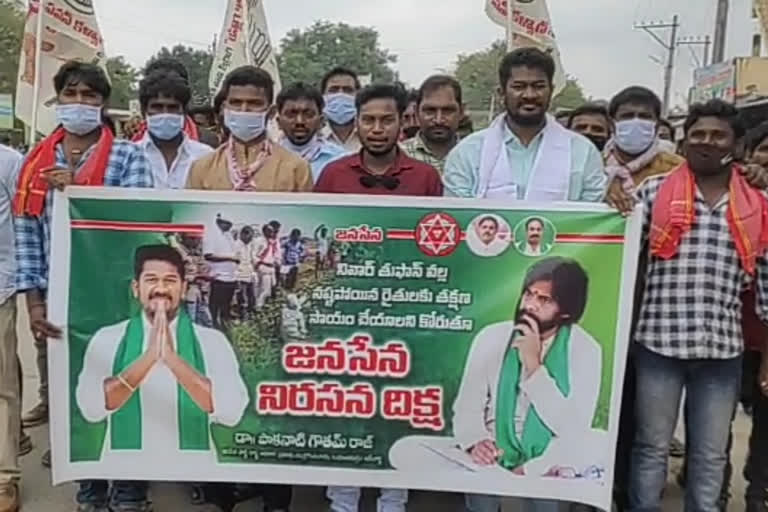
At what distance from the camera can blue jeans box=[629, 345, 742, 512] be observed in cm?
352

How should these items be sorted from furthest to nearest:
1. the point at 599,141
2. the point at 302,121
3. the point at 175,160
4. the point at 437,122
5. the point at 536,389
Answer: the point at 302,121 → the point at 599,141 → the point at 437,122 → the point at 175,160 → the point at 536,389

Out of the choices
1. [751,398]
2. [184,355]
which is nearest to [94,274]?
[184,355]

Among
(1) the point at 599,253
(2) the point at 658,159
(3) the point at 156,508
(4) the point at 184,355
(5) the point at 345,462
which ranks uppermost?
(2) the point at 658,159

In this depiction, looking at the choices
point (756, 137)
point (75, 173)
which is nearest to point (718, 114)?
point (756, 137)

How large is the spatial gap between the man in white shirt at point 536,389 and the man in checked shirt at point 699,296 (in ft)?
0.76

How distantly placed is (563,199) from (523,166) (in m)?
0.20

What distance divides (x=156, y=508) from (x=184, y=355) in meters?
0.92

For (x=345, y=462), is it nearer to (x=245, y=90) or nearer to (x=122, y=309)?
(x=122, y=309)

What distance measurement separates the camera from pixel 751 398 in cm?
414

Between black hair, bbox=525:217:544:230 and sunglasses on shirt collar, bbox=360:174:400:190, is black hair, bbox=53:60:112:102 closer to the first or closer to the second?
sunglasses on shirt collar, bbox=360:174:400:190

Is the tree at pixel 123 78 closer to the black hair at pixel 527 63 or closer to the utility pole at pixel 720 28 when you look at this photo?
the utility pole at pixel 720 28

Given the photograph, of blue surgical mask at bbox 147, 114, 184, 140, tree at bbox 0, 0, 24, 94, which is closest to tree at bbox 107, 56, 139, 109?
tree at bbox 0, 0, 24, 94

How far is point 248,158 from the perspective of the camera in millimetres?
3904

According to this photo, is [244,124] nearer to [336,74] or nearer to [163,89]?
[163,89]
